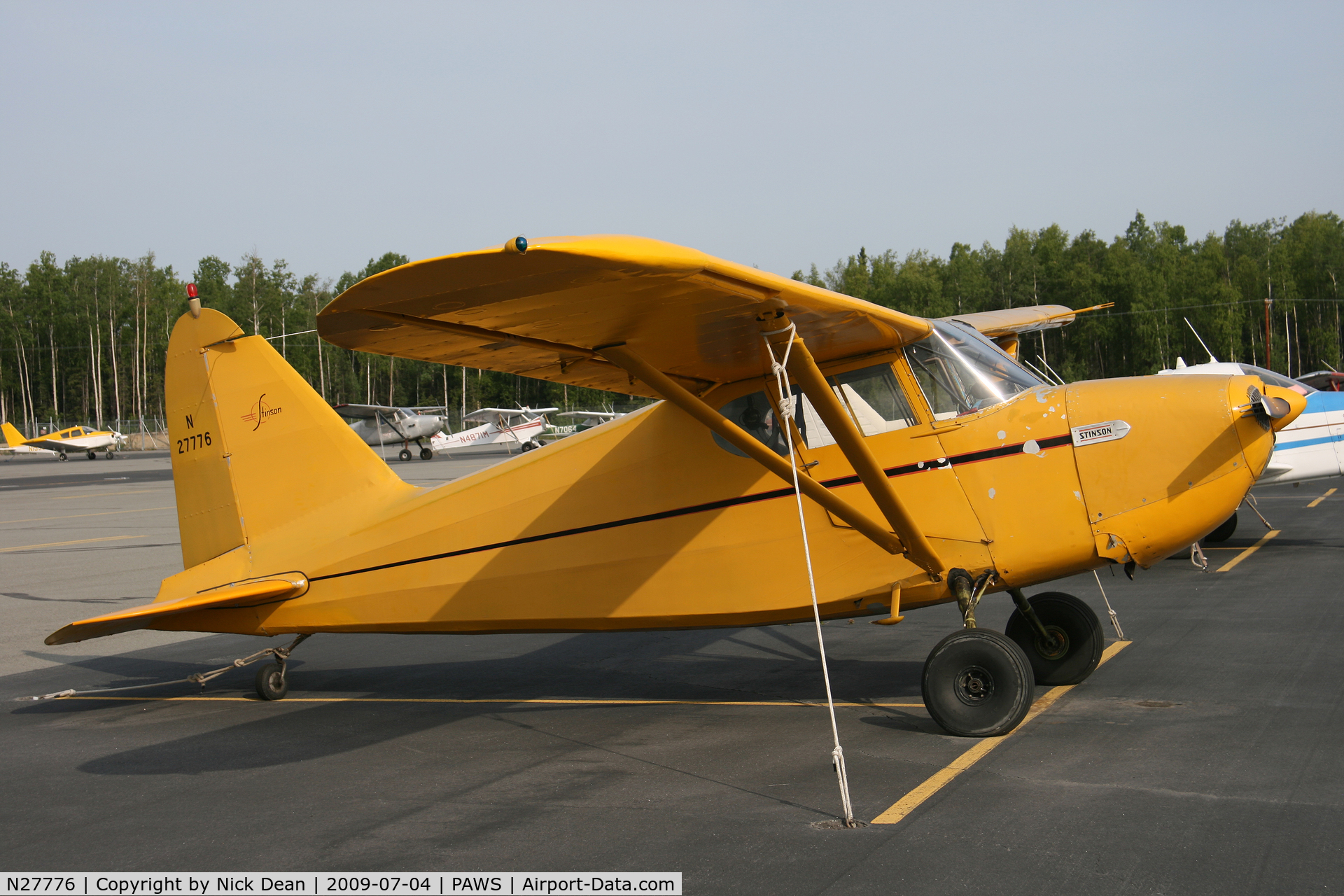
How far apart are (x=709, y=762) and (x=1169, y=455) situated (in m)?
3.29

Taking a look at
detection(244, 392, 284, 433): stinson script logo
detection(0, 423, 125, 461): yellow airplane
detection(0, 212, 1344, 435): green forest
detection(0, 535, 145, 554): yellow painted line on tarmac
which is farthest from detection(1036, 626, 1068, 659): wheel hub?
detection(0, 423, 125, 461): yellow airplane

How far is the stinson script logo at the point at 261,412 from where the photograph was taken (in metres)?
7.96

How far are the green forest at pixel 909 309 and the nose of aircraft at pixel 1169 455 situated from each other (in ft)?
209

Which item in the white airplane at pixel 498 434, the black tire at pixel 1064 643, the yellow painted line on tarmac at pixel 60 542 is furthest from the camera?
the white airplane at pixel 498 434

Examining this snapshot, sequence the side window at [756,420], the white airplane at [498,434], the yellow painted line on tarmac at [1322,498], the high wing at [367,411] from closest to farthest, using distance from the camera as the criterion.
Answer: the side window at [756,420], the yellow painted line on tarmac at [1322,498], the high wing at [367,411], the white airplane at [498,434]

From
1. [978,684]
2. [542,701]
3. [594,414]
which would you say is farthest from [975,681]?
[594,414]

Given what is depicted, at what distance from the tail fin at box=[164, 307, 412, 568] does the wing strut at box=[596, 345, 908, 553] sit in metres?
3.24

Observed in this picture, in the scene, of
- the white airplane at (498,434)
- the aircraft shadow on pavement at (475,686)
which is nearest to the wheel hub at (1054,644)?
the aircraft shadow on pavement at (475,686)

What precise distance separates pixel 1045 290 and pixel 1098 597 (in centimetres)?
7928

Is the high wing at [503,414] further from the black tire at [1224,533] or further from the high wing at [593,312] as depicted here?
the high wing at [593,312]

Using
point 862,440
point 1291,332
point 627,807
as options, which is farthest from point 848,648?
point 1291,332

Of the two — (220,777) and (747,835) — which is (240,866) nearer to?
(220,777)

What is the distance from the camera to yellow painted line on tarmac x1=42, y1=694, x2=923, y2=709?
6.83 m

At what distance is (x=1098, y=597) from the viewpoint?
10.5 metres
